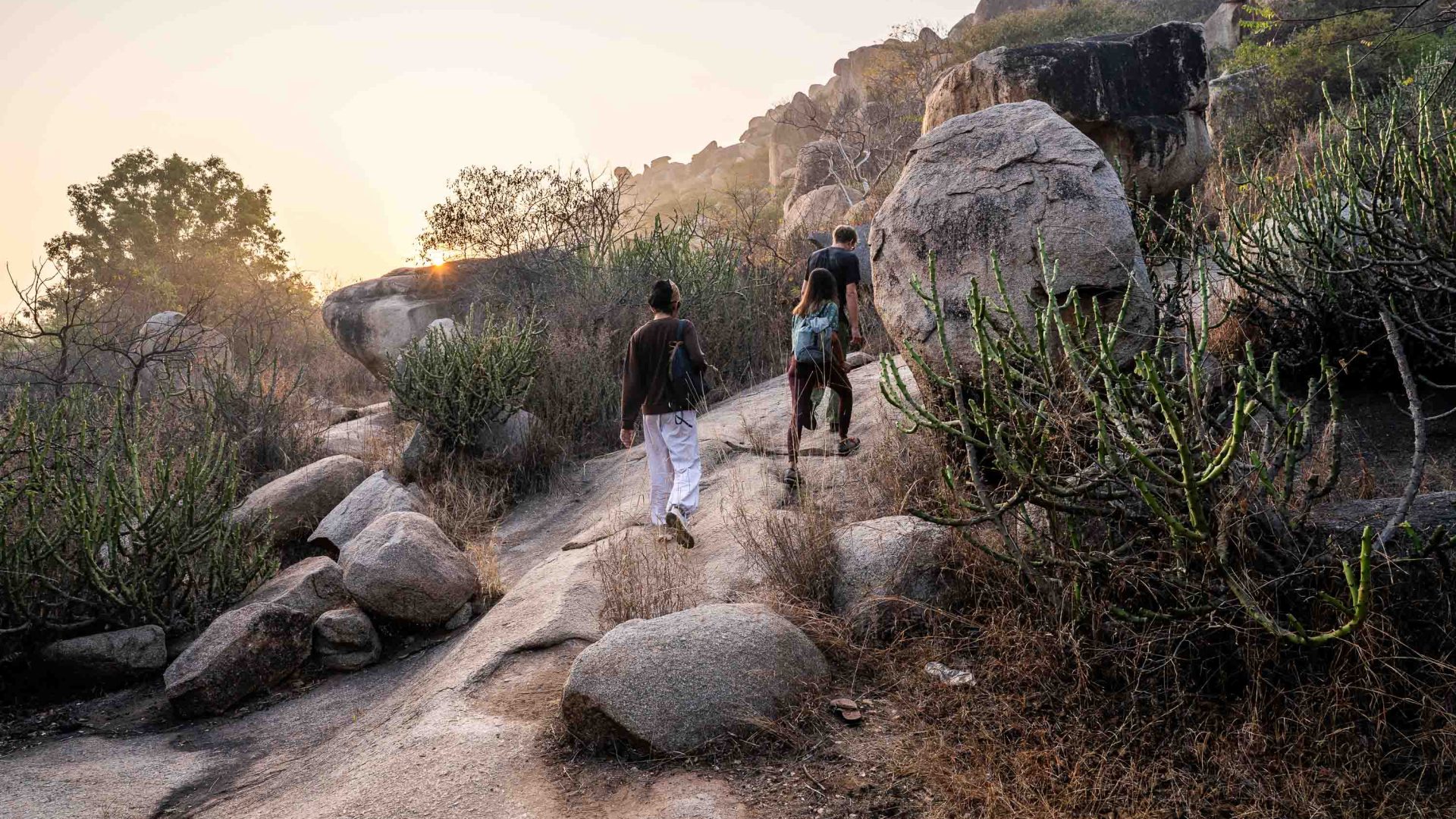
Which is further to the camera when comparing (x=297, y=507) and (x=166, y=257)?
(x=166, y=257)

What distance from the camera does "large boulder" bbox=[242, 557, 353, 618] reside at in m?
5.72

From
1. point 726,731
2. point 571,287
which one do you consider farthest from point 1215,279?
point 571,287

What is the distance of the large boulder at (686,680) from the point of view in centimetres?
332

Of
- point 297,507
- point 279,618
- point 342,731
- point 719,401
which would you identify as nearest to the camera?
point 342,731

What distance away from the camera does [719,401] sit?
10062mm

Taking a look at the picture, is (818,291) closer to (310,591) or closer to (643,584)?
(643,584)

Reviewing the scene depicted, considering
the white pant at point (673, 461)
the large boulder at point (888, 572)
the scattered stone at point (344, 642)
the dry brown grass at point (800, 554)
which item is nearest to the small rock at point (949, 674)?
the large boulder at point (888, 572)

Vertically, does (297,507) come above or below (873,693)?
above

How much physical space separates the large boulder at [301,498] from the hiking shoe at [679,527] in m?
3.57

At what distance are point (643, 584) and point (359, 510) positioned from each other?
345 centimetres

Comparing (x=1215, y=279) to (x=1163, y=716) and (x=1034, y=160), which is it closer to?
(x=1034, y=160)

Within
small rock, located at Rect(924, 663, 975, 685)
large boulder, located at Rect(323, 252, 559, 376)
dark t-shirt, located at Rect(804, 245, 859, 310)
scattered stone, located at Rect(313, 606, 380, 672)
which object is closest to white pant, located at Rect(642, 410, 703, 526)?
Answer: dark t-shirt, located at Rect(804, 245, 859, 310)

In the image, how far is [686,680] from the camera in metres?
3.41

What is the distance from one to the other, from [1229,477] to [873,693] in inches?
59.4
